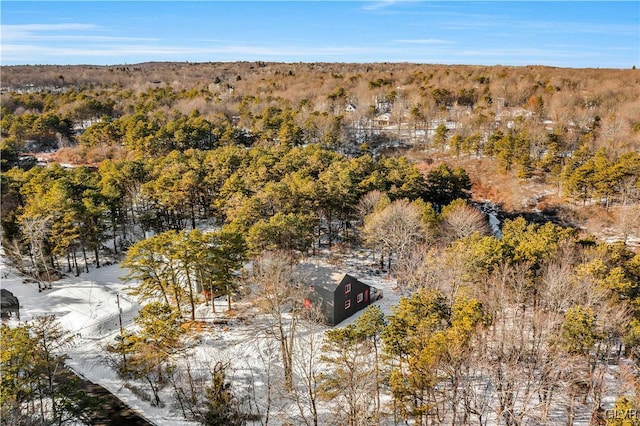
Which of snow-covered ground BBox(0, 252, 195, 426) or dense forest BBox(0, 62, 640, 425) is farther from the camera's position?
snow-covered ground BBox(0, 252, 195, 426)

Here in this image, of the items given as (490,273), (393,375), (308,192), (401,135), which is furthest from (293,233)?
(401,135)

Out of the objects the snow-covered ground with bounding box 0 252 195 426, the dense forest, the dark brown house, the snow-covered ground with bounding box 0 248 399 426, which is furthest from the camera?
the dark brown house

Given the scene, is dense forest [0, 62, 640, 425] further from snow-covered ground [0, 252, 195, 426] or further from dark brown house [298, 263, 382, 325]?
dark brown house [298, 263, 382, 325]

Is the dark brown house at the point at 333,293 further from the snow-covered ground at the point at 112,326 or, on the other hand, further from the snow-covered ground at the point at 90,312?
the snow-covered ground at the point at 90,312

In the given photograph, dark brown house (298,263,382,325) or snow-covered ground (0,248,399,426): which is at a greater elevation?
dark brown house (298,263,382,325)

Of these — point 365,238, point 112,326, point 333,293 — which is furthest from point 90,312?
point 365,238

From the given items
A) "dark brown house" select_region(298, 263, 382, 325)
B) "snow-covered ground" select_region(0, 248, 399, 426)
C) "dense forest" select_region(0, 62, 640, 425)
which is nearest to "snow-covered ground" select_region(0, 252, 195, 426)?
"snow-covered ground" select_region(0, 248, 399, 426)

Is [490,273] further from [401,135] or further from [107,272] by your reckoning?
[401,135]

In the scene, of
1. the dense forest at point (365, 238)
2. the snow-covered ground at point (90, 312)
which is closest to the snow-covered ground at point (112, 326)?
the snow-covered ground at point (90, 312)
